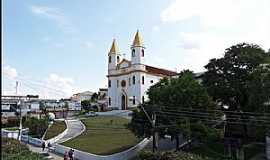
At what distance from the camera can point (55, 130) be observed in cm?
3841

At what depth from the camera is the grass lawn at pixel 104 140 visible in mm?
26078

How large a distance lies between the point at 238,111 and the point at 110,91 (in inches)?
1287

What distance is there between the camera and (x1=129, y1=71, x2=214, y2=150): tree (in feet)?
78.4

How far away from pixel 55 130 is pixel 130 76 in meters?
20.2

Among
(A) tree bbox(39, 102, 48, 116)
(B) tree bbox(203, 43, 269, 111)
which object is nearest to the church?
(A) tree bbox(39, 102, 48, 116)

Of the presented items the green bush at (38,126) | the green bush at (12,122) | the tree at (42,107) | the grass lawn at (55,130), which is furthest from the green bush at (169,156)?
the tree at (42,107)

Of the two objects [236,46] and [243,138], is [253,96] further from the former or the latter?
[236,46]

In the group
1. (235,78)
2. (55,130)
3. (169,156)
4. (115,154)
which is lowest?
(115,154)

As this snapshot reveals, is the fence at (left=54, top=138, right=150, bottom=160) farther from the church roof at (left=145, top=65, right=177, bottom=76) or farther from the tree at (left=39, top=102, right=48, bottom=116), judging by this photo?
the tree at (left=39, top=102, right=48, bottom=116)

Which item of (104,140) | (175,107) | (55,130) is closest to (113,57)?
(55,130)

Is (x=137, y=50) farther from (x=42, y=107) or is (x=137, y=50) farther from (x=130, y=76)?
(x=42, y=107)

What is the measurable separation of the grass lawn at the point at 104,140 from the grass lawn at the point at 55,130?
3.20 m

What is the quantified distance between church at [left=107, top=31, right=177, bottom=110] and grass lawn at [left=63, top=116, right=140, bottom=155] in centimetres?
1545

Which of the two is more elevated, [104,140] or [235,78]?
[235,78]
